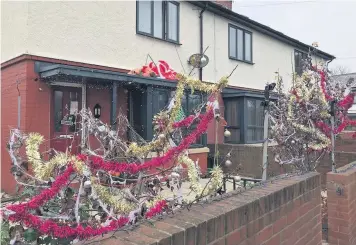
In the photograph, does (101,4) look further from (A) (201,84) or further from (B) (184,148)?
(B) (184,148)

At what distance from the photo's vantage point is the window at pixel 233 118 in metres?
13.0

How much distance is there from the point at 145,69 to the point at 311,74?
449 cm

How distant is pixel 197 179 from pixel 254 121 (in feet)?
37.2

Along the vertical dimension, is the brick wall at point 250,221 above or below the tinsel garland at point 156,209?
below

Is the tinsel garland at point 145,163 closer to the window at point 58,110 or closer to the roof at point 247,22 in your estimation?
the window at point 58,110

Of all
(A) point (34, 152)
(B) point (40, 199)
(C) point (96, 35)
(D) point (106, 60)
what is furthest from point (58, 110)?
(B) point (40, 199)

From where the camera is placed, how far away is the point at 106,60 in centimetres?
890

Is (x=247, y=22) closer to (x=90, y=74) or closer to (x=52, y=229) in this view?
(x=90, y=74)

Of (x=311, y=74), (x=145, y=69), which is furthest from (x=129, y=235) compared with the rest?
(x=145, y=69)

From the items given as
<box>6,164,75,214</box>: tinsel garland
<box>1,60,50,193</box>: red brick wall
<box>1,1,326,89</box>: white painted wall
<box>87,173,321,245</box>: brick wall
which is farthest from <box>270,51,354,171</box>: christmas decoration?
<box>1,60,50,193</box>: red brick wall

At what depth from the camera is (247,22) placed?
46.8 feet

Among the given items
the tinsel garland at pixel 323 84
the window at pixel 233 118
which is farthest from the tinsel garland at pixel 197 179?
the window at pixel 233 118

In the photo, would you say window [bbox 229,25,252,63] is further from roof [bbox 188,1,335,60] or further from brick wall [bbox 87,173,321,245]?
brick wall [bbox 87,173,321,245]

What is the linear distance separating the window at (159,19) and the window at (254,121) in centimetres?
423
